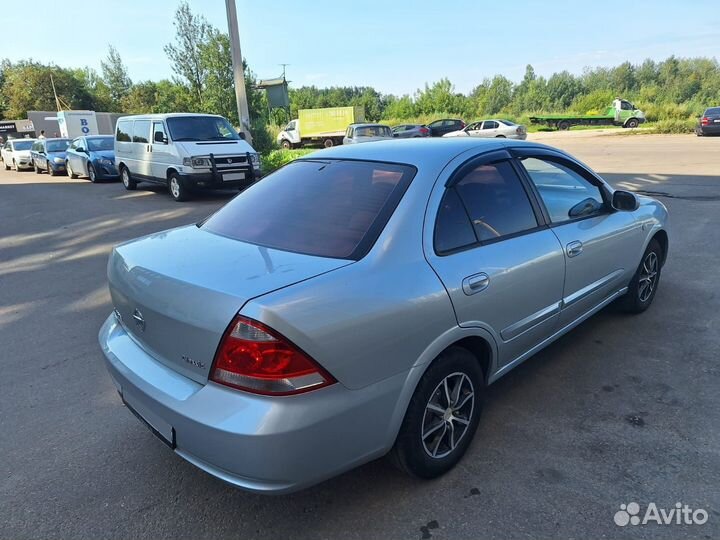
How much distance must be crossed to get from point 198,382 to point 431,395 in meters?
1.05

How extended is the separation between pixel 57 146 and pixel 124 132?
31.3 ft

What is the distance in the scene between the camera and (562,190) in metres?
3.63

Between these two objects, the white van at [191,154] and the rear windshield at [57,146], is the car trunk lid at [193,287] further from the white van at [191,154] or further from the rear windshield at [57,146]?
the rear windshield at [57,146]

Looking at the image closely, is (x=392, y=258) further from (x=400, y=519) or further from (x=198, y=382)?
(x=400, y=519)

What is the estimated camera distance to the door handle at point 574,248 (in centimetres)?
316

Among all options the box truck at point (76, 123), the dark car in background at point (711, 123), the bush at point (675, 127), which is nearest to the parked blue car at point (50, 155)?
the box truck at point (76, 123)

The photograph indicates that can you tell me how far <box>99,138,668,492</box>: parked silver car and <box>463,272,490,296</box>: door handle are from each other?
11mm

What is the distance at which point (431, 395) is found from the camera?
7.66ft

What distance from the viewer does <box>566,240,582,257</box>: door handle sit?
316 cm

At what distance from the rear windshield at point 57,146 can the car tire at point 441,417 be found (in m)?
22.9

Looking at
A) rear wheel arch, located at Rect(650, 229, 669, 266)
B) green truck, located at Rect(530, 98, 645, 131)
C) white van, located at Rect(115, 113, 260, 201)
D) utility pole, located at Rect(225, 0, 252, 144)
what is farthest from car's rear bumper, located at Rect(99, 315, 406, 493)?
green truck, located at Rect(530, 98, 645, 131)

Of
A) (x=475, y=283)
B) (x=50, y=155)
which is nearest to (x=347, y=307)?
(x=475, y=283)

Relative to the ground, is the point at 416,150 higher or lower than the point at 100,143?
lower

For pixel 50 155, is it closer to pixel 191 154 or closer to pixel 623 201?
pixel 191 154
